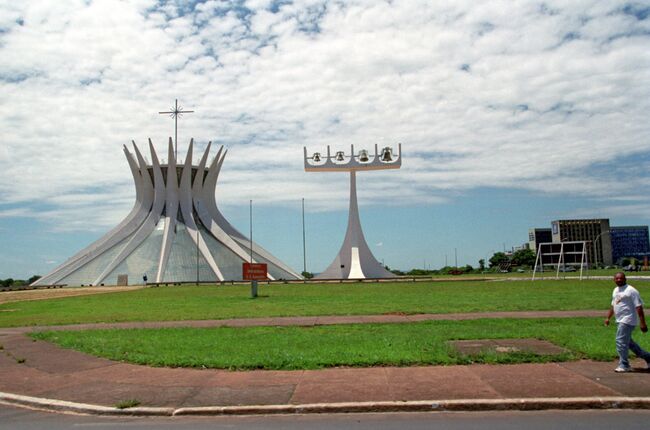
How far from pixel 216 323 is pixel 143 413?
29.5 feet

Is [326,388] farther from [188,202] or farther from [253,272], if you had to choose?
[188,202]

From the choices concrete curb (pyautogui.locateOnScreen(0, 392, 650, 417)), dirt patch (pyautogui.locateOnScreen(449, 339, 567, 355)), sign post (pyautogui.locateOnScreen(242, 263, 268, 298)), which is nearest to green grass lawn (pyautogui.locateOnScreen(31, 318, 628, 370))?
dirt patch (pyautogui.locateOnScreen(449, 339, 567, 355))

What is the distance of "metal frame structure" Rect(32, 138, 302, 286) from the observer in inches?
2482

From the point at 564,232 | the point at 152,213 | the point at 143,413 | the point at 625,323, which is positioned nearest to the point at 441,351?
the point at 625,323

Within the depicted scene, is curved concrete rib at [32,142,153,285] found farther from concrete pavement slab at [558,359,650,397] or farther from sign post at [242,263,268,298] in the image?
concrete pavement slab at [558,359,650,397]

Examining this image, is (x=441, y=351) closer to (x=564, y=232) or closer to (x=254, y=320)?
(x=254, y=320)

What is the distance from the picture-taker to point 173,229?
6812 centimetres

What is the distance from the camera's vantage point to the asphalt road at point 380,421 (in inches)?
254

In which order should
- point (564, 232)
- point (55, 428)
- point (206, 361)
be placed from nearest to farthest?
point (55, 428) < point (206, 361) < point (564, 232)

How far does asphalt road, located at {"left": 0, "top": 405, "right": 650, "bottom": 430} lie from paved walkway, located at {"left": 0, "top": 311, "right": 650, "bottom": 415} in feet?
0.64

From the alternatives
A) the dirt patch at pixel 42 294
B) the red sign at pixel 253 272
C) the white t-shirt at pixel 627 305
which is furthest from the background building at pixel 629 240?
the white t-shirt at pixel 627 305

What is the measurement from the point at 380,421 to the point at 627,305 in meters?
4.54

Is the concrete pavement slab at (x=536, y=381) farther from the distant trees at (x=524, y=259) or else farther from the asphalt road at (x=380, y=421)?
the distant trees at (x=524, y=259)

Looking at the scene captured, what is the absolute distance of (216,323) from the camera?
643 inches
